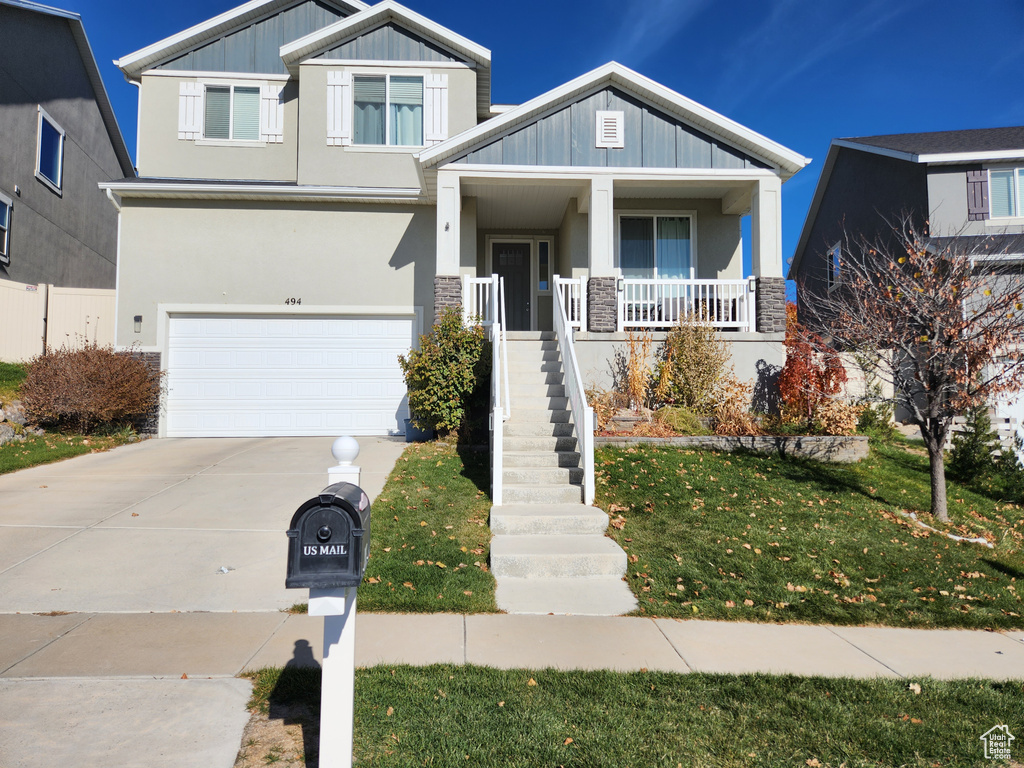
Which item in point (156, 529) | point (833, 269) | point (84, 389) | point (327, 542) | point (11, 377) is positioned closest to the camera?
point (327, 542)

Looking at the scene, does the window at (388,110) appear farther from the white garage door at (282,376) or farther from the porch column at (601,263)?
the porch column at (601,263)

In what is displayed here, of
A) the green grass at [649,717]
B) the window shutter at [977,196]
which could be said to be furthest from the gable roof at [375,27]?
the green grass at [649,717]

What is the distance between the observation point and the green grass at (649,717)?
2.91 metres

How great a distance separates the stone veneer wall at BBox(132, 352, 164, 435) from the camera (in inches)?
468

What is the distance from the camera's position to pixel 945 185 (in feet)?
50.1

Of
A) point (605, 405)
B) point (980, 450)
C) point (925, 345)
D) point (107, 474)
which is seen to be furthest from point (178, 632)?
point (980, 450)

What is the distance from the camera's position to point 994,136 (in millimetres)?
16297

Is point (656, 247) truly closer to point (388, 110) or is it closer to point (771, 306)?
point (771, 306)

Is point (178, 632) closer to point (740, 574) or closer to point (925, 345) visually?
point (740, 574)

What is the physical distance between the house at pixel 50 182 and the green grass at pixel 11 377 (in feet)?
3.03

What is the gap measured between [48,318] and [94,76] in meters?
8.26

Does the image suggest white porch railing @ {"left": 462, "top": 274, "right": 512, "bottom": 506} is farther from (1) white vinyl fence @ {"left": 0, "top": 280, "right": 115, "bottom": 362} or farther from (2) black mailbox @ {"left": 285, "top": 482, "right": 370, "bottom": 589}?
(1) white vinyl fence @ {"left": 0, "top": 280, "right": 115, "bottom": 362}

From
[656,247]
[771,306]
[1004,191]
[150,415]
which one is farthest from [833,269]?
[150,415]

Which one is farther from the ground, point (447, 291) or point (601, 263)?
point (601, 263)
